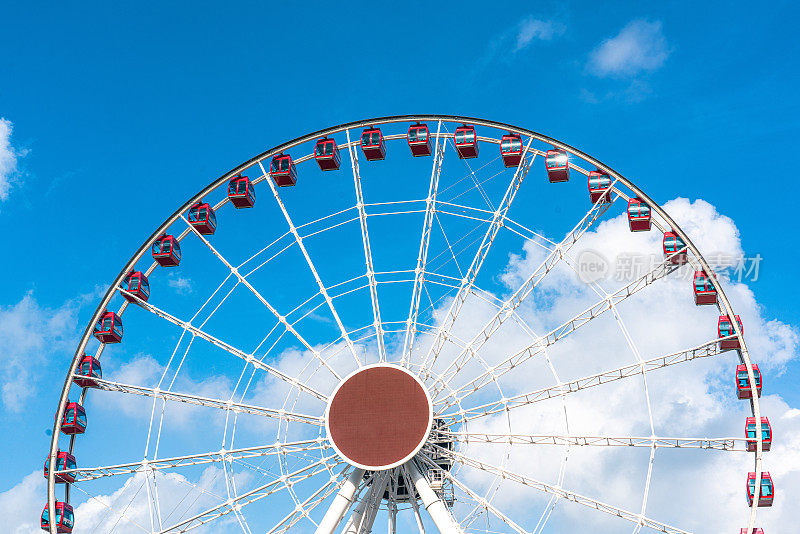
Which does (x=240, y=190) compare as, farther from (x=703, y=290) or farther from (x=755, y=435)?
(x=755, y=435)

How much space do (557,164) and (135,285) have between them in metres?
17.1

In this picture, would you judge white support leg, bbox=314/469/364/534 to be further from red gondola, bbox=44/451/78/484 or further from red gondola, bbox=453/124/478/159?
red gondola, bbox=453/124/478/159

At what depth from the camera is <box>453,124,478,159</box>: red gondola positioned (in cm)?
3650

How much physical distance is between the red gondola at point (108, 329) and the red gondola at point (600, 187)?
19016 millimetres

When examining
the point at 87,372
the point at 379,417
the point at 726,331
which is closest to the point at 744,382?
the point at 726,331

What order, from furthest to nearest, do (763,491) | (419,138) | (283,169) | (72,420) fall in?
1. (283,169)
2. (419,138)
3. (72,420)
4. (763,491)

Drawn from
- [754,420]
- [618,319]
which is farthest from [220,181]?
[754,420]

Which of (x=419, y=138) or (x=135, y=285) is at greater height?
(x=419, y=138)

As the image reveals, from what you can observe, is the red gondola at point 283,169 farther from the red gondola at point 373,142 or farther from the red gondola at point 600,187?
the red gondola at point 600,187

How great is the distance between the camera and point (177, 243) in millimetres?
38156

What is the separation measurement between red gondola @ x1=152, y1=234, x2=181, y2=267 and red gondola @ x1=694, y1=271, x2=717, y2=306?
19.9 m

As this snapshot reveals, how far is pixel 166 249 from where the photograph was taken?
37781 millimetres

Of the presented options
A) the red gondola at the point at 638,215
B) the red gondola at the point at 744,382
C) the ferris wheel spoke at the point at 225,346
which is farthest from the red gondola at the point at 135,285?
the red gondola at the point at 744,382

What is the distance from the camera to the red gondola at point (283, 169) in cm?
3812
